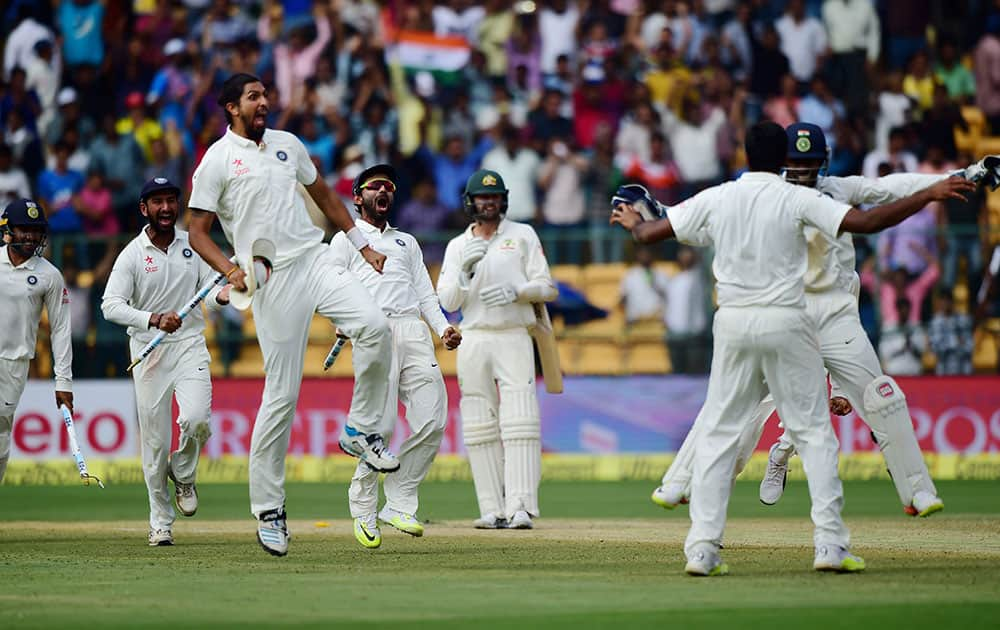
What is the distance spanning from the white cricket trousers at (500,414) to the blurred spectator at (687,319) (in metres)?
5.30

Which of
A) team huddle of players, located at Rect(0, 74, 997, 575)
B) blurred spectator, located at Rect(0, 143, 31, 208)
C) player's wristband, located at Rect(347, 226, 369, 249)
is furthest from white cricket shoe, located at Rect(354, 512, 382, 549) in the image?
blurred spectator, located at Rect(0, 143, 31, 208)

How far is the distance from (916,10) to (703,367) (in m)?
6.90

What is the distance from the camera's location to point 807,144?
31.4 feet

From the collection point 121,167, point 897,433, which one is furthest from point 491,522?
point 121,167

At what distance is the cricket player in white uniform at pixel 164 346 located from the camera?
11359mm

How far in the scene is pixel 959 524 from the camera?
39.1ft

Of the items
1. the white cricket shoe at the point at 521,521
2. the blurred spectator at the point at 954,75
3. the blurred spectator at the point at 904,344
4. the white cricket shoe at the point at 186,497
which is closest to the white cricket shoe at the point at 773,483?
the white cricket shoe at the point at 521,521

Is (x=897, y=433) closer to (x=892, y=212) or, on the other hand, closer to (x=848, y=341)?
(x=848, y=341)

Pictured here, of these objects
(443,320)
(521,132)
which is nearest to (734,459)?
(443,320)

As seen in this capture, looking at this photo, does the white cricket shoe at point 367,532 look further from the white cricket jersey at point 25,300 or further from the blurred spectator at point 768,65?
the blurred spectator at point 768,65

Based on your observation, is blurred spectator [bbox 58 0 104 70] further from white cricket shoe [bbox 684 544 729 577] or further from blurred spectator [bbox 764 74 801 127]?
white cricket shoe [bbox 684 544 729 577]

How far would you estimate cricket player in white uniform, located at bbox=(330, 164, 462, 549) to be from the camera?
11.6 meters

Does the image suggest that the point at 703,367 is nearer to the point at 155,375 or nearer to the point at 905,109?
the point at 905,109

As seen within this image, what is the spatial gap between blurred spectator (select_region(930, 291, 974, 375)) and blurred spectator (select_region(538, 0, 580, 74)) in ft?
20.5
